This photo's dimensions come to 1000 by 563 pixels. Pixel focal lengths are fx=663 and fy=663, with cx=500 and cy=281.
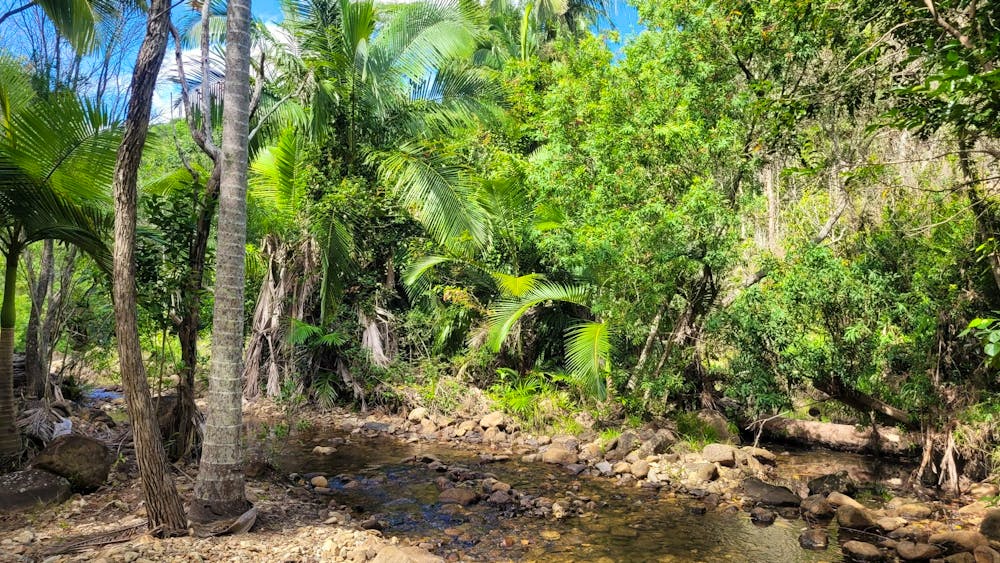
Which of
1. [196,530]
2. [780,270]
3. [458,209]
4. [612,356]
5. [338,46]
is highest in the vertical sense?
[338,46]

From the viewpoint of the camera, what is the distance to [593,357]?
9.96 metres

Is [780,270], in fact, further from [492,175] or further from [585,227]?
[492,175]

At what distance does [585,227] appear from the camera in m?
9.62

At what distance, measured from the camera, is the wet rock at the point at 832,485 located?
8008 millimetres

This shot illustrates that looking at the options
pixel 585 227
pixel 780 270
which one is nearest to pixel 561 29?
pixel 585 227

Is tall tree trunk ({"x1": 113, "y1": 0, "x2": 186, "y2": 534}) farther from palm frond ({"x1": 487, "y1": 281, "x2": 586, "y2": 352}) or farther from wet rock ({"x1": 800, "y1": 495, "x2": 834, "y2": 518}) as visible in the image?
palm frond ({"x1": 487, "y1": 281, "x2": 586, "y2": 352})

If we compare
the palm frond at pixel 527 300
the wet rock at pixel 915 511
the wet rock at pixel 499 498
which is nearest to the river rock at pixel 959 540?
the wet rock at pixel 915 511

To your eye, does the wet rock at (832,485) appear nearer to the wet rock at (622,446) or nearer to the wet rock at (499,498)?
the wet rock at (622,446)

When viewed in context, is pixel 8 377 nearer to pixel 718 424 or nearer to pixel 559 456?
pixel 559 456

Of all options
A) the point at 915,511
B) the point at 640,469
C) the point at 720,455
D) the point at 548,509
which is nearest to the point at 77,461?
the point at 548,509

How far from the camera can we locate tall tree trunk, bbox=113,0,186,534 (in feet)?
16.1

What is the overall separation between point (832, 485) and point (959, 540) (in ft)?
6.64

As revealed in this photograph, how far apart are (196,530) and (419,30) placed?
1031cm

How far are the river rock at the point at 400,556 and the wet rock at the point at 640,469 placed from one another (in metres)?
4.30
